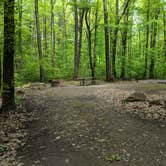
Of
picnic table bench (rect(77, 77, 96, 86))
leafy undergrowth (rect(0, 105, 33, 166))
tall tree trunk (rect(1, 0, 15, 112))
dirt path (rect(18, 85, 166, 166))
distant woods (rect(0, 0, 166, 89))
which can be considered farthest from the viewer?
distant woods (rect(0, 0, 166, 89))

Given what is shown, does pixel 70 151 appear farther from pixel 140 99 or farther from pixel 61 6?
pixel 61 6

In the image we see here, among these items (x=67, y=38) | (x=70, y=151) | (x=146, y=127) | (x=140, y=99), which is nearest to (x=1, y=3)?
(x=70, y=151)

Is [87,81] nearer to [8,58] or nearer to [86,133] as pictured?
[8,58]

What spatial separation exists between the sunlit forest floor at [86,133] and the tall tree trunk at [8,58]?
1.88 feet

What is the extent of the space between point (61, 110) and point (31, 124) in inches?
60.9

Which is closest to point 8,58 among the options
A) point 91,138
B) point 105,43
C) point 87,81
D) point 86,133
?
point 86,133

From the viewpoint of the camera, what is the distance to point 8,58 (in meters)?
8.82

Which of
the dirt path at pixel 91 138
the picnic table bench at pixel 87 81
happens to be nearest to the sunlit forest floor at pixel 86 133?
the dirt path at pixel 91 138

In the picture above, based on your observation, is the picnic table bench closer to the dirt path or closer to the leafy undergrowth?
the dirt path

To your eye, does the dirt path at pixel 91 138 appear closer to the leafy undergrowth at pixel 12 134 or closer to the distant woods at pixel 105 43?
the leafy undergrowth at pixel 12 134

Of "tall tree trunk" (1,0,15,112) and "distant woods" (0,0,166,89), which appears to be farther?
"distant woods" (0,0,166,89)

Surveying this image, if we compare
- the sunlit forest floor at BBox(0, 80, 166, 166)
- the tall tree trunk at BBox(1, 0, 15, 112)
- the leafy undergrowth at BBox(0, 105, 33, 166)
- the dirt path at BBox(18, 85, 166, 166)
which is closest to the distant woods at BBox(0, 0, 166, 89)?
the sunlit forest floor at BBox(0, 80, 166, 166)

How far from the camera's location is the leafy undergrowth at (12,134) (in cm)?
555

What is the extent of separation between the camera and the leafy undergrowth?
5551mm
